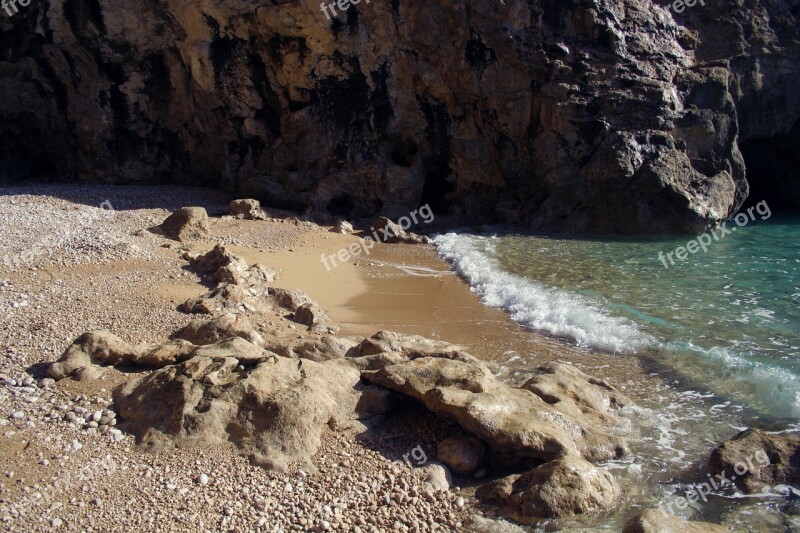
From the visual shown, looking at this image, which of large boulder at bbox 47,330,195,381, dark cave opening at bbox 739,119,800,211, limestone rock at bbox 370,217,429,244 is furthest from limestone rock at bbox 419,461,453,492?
dark cave opening at bbox 739,119,800,211

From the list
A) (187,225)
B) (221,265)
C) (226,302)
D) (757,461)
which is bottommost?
(757,461)

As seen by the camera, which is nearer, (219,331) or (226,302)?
(219,331)

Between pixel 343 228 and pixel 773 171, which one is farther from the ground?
pixel 773 171

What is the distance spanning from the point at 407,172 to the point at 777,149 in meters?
15.6

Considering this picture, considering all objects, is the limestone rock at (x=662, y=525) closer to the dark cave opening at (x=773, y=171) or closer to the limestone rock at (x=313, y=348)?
the limestone rock at (x=313, y=348)

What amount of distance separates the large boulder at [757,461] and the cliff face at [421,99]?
1311 cm

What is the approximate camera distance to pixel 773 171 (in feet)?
83.6

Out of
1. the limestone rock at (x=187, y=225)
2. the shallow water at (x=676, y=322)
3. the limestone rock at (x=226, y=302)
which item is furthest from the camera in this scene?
the limestone rock at (x=187, y=225)

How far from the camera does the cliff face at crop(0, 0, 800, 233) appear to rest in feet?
59.1

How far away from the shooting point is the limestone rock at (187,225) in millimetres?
13703

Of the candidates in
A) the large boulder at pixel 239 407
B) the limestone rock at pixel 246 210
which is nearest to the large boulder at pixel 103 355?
the large boulder at pixel 239 407

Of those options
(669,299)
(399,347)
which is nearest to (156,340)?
(399,347)

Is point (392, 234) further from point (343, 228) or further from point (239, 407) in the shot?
point (239, 407)

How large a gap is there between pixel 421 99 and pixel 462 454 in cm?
1490
